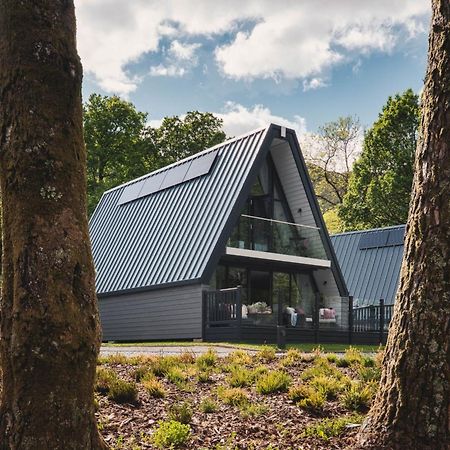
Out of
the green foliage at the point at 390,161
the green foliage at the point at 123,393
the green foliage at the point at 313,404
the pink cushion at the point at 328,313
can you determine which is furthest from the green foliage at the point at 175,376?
the green foliage at the point at 390,161

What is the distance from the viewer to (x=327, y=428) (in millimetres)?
5527

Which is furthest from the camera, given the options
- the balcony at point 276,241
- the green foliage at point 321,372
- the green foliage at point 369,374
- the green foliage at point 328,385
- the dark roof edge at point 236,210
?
the balcony at point 276,241

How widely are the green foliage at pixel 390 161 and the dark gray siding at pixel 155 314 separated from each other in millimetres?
17195

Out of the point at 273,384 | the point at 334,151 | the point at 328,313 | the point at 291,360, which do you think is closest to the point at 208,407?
the point at 273,384

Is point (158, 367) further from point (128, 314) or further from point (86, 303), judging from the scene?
point (128, 314)

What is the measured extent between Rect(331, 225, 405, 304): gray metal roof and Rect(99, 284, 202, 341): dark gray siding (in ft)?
28.5

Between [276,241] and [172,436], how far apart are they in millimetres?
14527

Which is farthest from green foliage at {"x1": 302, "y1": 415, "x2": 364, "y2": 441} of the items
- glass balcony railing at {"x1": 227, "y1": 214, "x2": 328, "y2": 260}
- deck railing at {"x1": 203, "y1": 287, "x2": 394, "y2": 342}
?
glass balcony railing at {"x1": 227, "y1": 214, "x2": 328, "y2": 260}

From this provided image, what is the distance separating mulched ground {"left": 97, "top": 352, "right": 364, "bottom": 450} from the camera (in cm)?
516

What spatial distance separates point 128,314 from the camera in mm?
20344

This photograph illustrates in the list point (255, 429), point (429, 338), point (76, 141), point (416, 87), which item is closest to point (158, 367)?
point (255, 429)

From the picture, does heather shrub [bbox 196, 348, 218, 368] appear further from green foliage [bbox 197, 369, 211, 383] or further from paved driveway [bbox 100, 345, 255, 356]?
paved driveway [bbox 100, 345, 255, 356]

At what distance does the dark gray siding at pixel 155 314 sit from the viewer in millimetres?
17500

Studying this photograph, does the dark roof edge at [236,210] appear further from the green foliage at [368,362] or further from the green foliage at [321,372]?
the green foliage at [321,372]
